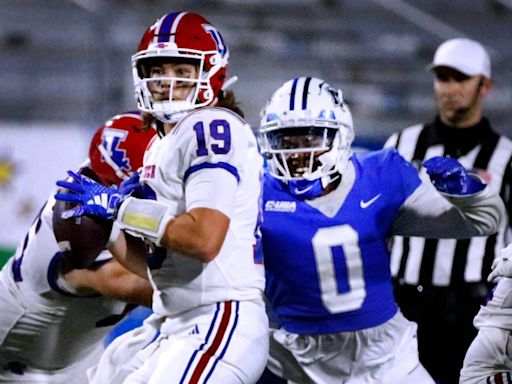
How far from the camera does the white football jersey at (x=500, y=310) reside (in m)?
3.43

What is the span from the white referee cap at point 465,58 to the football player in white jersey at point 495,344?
65.6 inches

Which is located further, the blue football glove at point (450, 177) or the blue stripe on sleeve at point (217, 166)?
Result: the blue football glove at point (450, 177)

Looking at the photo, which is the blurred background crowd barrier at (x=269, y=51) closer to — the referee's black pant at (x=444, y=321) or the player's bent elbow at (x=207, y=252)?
the referee's black pant at (x=444, y=321)

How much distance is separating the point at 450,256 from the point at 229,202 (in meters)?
1.83

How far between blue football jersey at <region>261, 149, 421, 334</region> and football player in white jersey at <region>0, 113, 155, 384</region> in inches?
16.4

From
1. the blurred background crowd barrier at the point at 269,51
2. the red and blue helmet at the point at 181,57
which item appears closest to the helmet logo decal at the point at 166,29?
the red and blue helmet at the point at 181,57

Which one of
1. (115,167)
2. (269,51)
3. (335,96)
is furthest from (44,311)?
(269,51)

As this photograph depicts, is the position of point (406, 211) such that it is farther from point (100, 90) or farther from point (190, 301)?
point (100, 90)

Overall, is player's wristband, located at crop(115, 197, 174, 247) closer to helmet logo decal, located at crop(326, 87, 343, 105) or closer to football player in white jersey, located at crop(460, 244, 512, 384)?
helmet logo decal, located at crop(326, 87, 343, 105)

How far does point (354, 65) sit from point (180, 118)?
378cm

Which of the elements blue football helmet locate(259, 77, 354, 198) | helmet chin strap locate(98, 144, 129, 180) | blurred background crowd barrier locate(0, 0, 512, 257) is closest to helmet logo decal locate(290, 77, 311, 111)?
blue football helmet locate(259, 77, 354, 198)

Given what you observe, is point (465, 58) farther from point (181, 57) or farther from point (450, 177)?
point (181, 57)

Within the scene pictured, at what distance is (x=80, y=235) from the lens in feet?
10.6

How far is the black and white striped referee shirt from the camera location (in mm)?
4695
